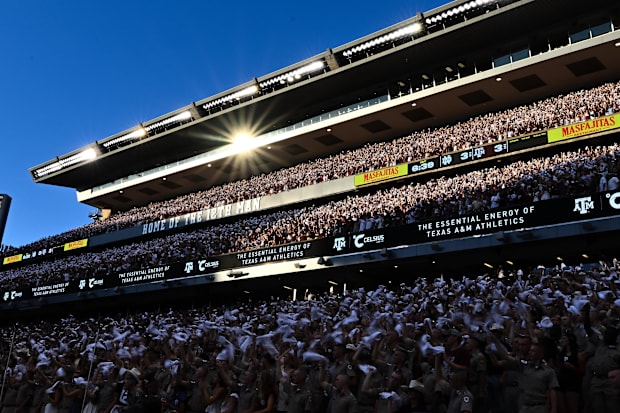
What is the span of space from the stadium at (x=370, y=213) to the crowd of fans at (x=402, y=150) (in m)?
0.25

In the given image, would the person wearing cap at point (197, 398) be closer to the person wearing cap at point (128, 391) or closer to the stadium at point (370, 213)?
the stadium at point (370, 213)

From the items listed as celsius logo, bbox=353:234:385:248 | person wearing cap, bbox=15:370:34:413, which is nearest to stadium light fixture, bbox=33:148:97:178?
celsius logo, bbox=353:234:385:248

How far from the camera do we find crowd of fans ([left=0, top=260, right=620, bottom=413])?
661 centimetres

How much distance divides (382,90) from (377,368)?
113ft

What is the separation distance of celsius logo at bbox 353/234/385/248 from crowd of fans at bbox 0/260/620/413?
12.7 metres

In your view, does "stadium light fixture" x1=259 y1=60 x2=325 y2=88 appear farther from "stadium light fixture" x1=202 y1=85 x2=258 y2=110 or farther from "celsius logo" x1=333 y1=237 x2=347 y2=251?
"celsius logo" x1=333 y1=237 x2=347 y2=251

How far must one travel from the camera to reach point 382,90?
40.2 m

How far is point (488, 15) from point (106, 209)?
45460mm

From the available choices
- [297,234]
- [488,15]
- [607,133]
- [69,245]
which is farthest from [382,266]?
[69,245]

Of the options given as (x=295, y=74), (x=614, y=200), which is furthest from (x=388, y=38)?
(x=614, y=200)

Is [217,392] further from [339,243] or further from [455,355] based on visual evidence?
[339,243]

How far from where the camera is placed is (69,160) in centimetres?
5825

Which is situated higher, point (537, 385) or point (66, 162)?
point (66, 162)

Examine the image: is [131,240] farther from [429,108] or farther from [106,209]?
[429,108]
